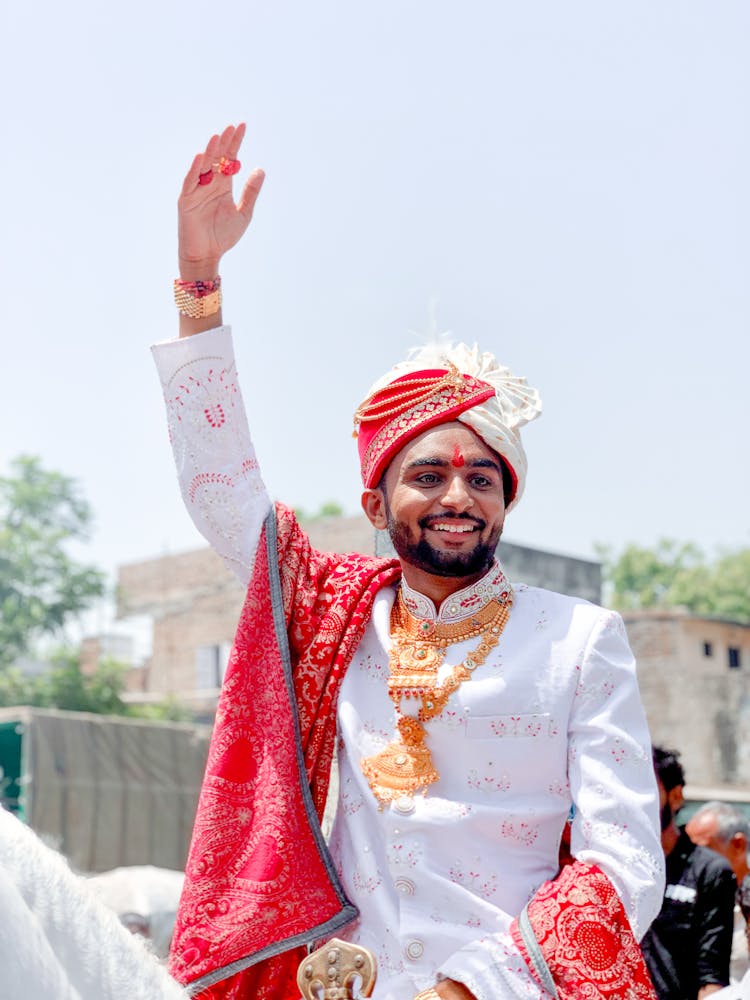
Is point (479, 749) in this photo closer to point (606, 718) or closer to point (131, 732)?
point (606, 718)

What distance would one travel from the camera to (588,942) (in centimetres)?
229

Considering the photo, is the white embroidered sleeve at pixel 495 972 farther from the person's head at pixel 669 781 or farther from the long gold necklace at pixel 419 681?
the person's head at pixel 669 781

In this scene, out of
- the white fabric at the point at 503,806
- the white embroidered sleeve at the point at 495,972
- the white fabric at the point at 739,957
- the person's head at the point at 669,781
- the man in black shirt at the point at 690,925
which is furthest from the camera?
the white fabric at the point at 739,957

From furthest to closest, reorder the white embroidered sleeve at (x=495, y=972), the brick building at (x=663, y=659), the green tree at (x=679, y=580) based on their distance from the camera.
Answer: the green tree at (x=679, y=580)
the brick building at (x=663, y=659)
the white embroidered sleeve at (x=495, y=972)

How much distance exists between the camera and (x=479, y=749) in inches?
102

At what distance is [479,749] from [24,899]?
A: 1.17m

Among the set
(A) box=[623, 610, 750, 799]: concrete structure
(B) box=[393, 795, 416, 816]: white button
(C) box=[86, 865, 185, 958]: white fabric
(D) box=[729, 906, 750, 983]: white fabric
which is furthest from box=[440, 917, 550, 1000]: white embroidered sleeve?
(A) box=[623, 610, 750, 799]: concrete structure

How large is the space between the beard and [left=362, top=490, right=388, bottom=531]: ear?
9 cm

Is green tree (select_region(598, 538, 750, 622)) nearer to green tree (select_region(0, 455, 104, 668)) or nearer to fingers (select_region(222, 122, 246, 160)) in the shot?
green tree (select_region(0, 455, 104, 668))

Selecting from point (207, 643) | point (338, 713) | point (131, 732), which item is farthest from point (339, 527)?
point (338, 713)

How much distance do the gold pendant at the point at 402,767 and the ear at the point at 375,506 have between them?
445 millimetres

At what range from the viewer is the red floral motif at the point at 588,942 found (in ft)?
7.51

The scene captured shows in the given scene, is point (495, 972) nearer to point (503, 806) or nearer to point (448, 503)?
point (503, 806)

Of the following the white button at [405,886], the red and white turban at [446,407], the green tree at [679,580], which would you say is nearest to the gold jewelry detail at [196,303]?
the red and white turban at [446,407]
